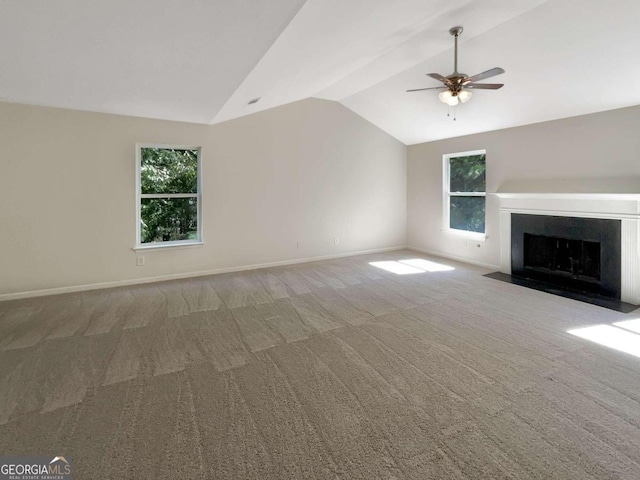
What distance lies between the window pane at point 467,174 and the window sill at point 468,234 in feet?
2.63

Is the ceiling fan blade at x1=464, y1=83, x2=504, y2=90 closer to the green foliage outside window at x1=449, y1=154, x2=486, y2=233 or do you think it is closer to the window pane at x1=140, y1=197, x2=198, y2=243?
the green foliage outside window at x1=449, y1=154, x2=486, y2=233

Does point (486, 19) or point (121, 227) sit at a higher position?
point (486, 19)

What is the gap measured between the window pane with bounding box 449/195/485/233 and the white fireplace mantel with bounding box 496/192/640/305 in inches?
33.7

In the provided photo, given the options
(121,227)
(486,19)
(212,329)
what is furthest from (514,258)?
(121,227)

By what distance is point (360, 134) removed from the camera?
673cm

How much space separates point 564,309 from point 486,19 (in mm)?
3283

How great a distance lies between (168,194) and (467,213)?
539 centimetres

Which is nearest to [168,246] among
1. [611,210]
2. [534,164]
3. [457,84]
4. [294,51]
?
[294,51]

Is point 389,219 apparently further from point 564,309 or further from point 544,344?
point 544,344

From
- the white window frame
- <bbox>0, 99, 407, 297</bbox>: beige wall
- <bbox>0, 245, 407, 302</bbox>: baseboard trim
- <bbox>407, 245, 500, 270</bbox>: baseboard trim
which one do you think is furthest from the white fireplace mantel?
the white window frame

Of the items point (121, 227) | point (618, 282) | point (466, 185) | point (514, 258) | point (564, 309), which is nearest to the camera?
A: point (564, 309)

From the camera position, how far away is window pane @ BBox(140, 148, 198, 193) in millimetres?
4965

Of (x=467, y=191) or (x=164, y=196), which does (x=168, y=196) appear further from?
(x=467, y=191)

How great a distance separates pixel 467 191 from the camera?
613 cm
